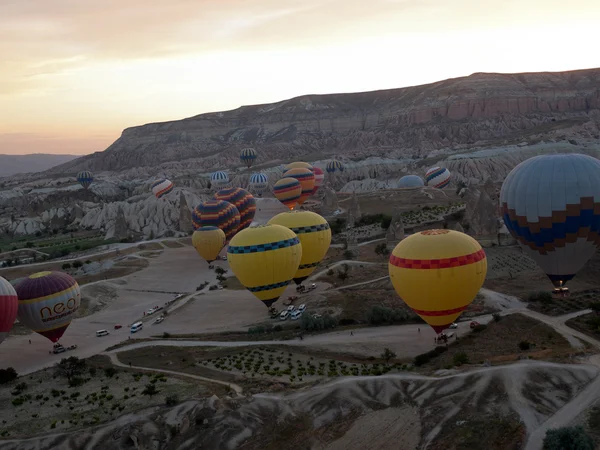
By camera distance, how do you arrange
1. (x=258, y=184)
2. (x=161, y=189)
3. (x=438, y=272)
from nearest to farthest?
1. (x=438, y=272)
2. (x=161, y=189)
3. (x=258, y=184)

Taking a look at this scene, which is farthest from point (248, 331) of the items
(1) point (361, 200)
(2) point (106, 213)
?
(2) point (106, 213)

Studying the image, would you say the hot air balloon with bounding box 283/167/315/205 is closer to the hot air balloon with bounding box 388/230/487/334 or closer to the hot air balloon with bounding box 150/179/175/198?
the hot air balloon with bounding box 150/179/175/198

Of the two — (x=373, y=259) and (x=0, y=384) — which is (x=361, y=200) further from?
(x=0, y=384)

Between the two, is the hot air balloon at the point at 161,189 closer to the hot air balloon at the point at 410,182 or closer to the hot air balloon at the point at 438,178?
the hot air balloon at the point at 410,182

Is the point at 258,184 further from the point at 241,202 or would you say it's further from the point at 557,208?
the point at 557,208

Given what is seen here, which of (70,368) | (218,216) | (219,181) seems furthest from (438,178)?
(70,368)

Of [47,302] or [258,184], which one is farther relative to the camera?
[258,184]

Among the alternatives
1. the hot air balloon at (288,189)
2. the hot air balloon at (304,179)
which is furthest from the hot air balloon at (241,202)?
the hot air balloon at (304,179)
